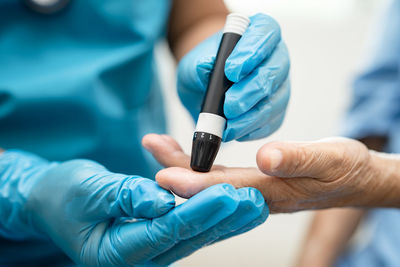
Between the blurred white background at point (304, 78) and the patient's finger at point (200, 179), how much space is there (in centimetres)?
85

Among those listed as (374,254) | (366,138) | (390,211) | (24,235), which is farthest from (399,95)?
(24,235)

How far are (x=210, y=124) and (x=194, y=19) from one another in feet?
1.57

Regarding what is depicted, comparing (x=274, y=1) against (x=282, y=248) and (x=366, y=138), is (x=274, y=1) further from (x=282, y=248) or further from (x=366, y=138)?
(x=282, y=248)

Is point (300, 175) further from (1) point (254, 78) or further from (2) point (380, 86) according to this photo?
(2) point (380, 86)

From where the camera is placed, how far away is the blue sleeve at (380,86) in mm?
1035

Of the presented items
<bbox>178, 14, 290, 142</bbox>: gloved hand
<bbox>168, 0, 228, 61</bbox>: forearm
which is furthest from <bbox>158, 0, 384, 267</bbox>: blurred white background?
<bbox>178, 14, 290, 142</bbox>: gloved hand

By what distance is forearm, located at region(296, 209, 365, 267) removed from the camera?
1.07m

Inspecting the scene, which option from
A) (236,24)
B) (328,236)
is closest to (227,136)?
(236,24)

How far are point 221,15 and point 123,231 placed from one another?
0.64m

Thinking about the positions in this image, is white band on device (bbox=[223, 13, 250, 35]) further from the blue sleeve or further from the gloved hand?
the blue sleeve

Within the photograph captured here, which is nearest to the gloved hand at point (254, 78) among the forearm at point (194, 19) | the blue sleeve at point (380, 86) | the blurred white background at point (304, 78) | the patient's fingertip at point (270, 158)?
the patient's fingertip at point (270, 158)

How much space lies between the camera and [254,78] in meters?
0.58

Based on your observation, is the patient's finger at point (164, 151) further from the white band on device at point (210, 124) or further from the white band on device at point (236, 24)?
the white band on device at point (236, 24)

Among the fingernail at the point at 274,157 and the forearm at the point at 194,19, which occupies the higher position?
the forearm at the point at 194,19
